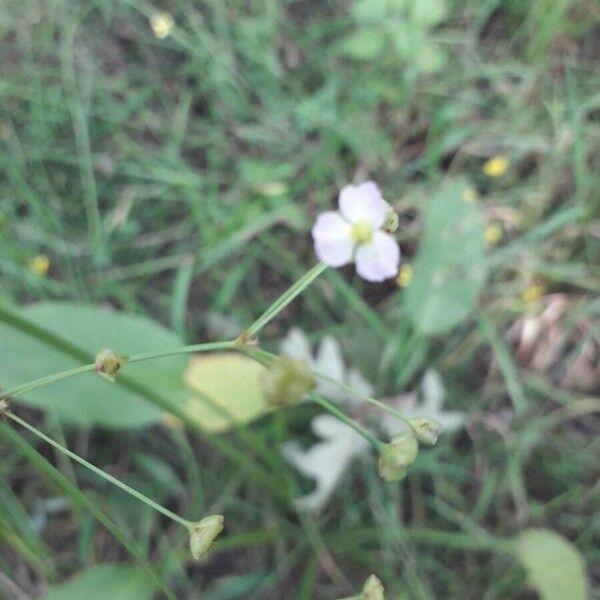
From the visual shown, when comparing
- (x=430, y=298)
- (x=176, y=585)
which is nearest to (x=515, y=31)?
(x=430, y=298)

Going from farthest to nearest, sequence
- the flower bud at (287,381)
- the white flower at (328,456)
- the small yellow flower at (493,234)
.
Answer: the small yellow flower at (493,234) < the white flower at (328,456) < the flower bud at (287,381)

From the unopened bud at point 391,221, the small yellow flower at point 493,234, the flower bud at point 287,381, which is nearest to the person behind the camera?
the flower bud at point 287,381

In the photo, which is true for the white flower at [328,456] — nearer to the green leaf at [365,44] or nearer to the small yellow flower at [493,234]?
the small yellow flower at [493,234]

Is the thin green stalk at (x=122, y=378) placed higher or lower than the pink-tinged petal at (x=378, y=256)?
lower

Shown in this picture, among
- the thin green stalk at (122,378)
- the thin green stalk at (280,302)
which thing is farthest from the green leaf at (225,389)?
the thin green stalk at (280,302)

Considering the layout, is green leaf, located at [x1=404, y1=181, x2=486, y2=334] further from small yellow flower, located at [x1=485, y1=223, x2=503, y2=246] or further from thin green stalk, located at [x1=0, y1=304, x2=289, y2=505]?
thin green stalk, located at [x1=0, y1=304, x2=289, y2=505]

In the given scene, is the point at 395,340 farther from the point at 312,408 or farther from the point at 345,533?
the point at 345,533
